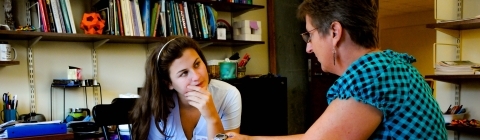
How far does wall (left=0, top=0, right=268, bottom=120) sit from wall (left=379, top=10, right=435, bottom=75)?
18.3 ft

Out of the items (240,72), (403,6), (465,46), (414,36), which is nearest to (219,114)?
(240,72)

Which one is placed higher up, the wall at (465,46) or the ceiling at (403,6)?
the ceiling at (403,6)

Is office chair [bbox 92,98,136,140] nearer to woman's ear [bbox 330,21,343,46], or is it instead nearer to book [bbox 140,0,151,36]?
book [bbox 140,0,151,36]

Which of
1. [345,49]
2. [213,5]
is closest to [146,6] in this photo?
[213,5]

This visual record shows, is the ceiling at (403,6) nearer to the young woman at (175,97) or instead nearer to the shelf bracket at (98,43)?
the shelf bracket at (98,43)

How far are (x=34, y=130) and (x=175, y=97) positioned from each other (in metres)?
0.81

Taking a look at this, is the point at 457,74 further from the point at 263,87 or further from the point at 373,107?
the point at 373,107

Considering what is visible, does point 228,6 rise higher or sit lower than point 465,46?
higher

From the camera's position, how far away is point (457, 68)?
233 cm

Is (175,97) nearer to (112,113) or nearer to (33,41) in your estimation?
(112,113)

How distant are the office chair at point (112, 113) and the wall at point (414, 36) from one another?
6.28m

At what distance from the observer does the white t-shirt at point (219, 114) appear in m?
1.58

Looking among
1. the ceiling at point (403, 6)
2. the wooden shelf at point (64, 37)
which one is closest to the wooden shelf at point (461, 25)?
the wooden shelf at point (64, 37)

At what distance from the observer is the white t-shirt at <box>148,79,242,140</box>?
158cm
